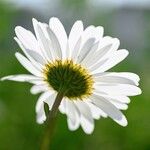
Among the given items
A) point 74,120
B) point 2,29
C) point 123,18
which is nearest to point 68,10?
point 2,29

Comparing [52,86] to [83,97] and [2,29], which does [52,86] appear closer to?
[83,97]

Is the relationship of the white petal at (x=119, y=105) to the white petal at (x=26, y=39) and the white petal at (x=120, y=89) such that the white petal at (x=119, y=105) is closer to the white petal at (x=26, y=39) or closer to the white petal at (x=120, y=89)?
the white petal at (x=120, y=89)

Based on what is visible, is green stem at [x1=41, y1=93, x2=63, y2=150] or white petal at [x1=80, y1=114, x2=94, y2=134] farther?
white petal at [x1=80, y1=114, x2=94, y2=134]

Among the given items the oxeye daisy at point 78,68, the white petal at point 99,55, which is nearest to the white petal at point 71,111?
the oxeye daisy at point 78,68

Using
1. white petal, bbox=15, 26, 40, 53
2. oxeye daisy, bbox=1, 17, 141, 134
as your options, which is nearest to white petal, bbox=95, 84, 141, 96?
oxeye daisy, bbox=1, 17, 141, 134

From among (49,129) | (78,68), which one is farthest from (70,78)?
(49,129)

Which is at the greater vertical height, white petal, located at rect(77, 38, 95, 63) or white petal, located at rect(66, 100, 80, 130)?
white petal, located at rect(77, 38, 95, 63)

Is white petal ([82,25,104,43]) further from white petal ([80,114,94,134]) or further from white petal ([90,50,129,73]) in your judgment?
white petal ([80,114,94,134])
